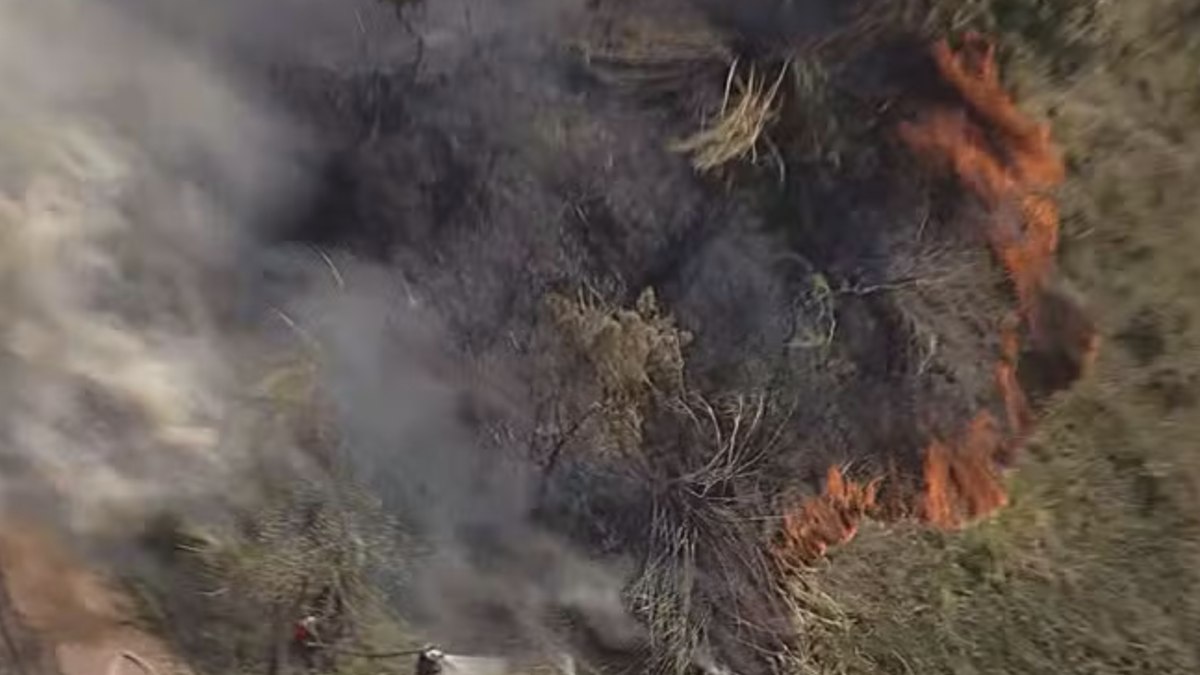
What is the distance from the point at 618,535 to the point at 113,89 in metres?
1.25

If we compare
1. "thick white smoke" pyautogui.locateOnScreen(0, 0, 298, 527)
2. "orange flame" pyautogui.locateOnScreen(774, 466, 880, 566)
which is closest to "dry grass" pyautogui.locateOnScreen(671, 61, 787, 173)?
"orange flame" pyautogui.locateOnScreen(774, 466, 880, 566)

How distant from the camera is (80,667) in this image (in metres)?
3.04

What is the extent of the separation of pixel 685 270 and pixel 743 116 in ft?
1.03

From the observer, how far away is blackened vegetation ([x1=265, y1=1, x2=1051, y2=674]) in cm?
276

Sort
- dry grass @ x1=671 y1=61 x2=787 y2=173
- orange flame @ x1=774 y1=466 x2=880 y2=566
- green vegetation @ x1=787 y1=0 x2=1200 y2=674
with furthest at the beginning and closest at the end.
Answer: orange flame @ x1=774 y1=466 x2=880 y2=566 < dry grass @ x1=671 y1=61 x2=787 y2=173 < green vegetation @ x1=787 y1=0 x2=1200 y2=674

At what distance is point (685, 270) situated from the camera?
2.89 metres

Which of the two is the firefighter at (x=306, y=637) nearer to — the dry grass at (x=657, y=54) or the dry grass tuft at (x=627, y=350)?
the dry grass tuft at (x=627, y=350)

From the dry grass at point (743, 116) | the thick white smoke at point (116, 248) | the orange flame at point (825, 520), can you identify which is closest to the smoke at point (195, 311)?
the thick white smoke at point (116, 248)

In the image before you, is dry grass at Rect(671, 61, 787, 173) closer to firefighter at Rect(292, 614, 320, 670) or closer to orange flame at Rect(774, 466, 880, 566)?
orange flame at Rect(774, 466, 880, 566)

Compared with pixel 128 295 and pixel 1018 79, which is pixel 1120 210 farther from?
pixel 128 295

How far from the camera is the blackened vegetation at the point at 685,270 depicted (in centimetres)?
276

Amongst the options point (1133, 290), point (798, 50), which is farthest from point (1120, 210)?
point (798, 50)

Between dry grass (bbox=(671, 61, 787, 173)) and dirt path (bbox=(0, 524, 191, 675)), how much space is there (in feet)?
4.67

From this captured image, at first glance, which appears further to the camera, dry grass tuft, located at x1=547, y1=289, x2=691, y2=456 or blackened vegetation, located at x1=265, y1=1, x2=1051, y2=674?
dry grass tuft, located at x1=547, y1=289, x2=691, y2=456
